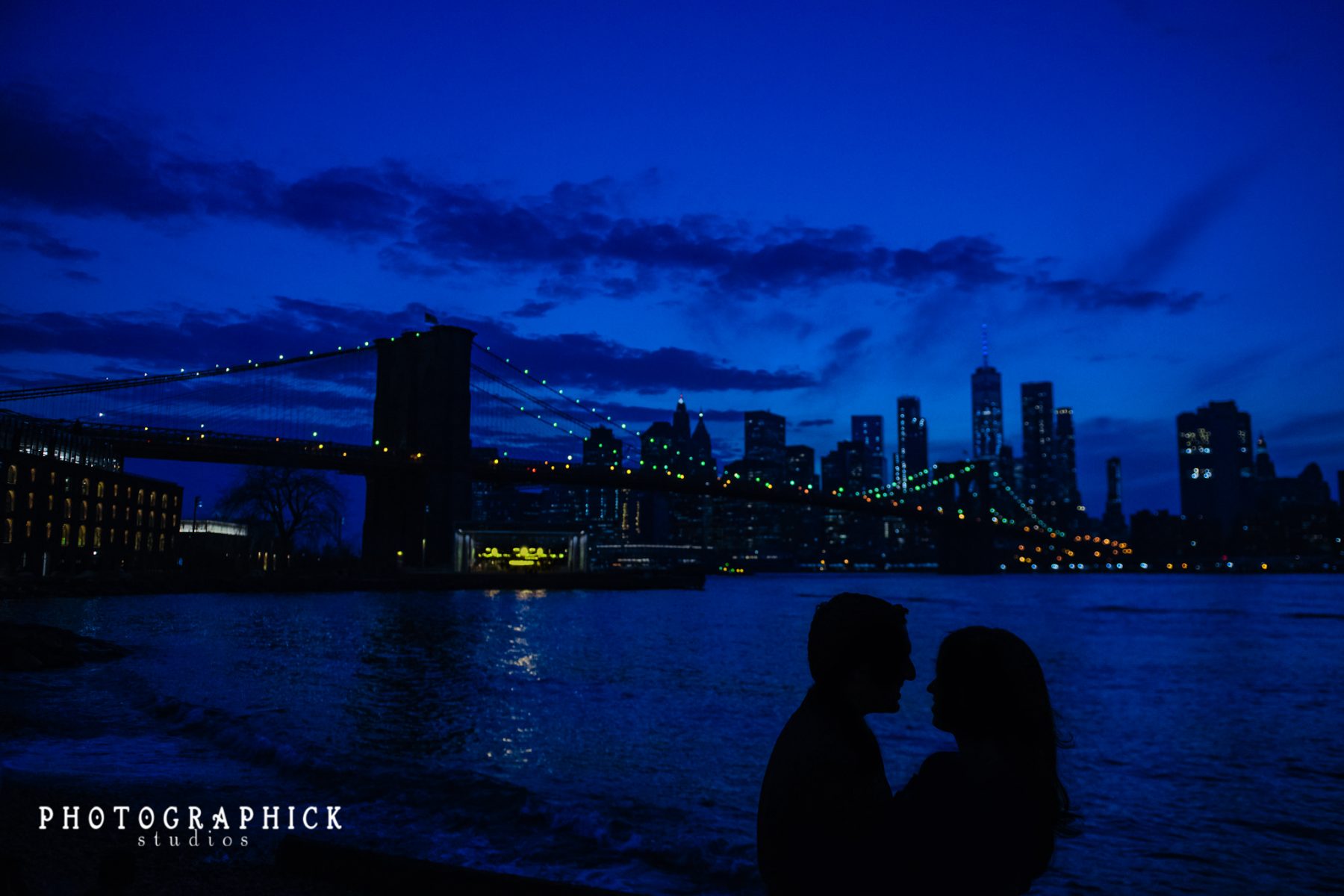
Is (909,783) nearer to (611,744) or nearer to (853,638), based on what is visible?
(853,638)

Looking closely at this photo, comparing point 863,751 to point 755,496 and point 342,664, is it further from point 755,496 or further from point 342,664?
point 755,496

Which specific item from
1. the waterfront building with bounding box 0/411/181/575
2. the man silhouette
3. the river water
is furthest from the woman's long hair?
the waterfront building with bounding box 0/411/181/575

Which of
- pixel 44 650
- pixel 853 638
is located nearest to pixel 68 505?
pixel 44 650

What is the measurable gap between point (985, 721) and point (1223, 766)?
12307 mm


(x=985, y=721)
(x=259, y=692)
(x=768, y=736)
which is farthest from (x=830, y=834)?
(x=259, y=692)

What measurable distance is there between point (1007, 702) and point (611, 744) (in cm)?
1095

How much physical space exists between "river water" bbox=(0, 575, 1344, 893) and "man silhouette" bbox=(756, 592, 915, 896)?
4.91 metres

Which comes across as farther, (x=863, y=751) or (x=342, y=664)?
(x=342, y=664)

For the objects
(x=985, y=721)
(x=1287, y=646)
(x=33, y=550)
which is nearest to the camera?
(x=985, y=721)

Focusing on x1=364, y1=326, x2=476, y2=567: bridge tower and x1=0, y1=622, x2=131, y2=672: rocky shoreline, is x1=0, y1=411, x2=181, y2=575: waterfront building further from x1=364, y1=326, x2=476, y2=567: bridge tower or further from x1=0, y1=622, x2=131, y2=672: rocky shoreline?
x1=0, y1=622, x2=131, y2=672: rocky shoreline

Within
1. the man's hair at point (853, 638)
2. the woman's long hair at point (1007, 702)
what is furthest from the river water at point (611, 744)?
the woman's long hair at point (1007, 702)

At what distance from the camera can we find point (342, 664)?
20.8 metres

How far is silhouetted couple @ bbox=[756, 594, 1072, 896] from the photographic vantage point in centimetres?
190

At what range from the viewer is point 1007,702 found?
1998 millimetres
